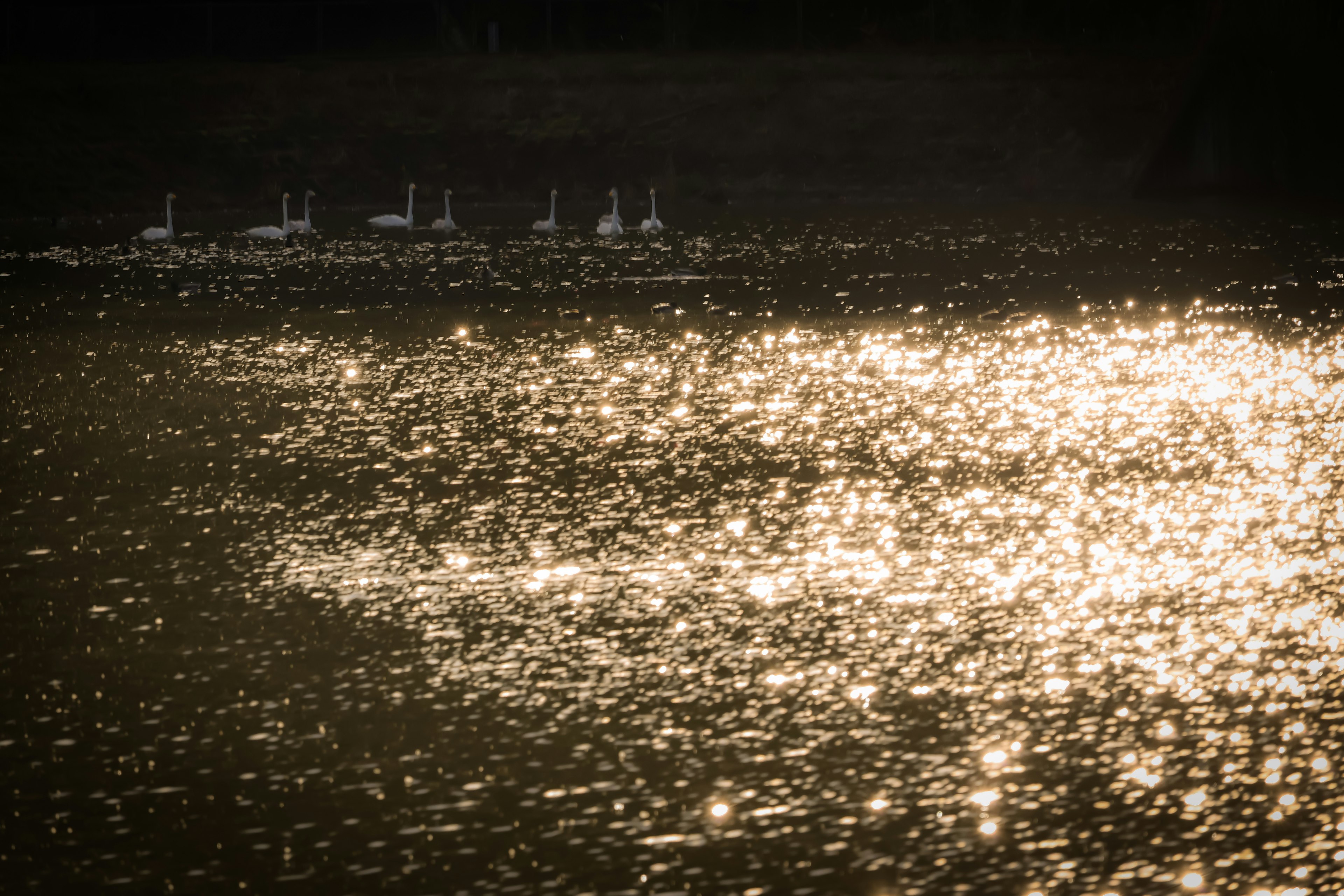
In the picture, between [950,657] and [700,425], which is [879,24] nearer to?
[700,425]

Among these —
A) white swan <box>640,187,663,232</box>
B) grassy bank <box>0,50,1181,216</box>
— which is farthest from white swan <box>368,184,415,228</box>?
grassy bank <box>0,50,1181,216</box>

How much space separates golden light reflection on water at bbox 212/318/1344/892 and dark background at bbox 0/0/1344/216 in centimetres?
2213

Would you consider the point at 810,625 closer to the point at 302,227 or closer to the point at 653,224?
the point at 653,224

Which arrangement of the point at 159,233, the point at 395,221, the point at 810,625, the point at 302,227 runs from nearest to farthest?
the point at 810,625, the point at 159,233, the point at 302,227, the point at 395,221

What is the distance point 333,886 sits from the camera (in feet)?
15.1

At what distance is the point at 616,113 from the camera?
3603 cm

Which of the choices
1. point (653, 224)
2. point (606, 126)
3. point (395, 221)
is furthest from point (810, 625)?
point (606, 126)

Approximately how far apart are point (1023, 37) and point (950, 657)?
117 feet

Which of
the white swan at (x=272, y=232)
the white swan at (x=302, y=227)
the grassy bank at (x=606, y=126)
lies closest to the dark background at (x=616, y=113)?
the grassy bank at (x=606, y=126)

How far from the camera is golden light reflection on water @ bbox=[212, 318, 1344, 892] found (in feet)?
16.8

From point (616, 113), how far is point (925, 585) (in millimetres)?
29991

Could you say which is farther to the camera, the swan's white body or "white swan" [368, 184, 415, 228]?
"white swan" [368, 184, 415, 228]

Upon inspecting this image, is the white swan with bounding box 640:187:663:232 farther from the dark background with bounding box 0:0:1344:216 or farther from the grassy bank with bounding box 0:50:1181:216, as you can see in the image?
the dark background with bounding box 0:0:1344:216

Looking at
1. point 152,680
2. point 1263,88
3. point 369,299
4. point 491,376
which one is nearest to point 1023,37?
point 1263,88
